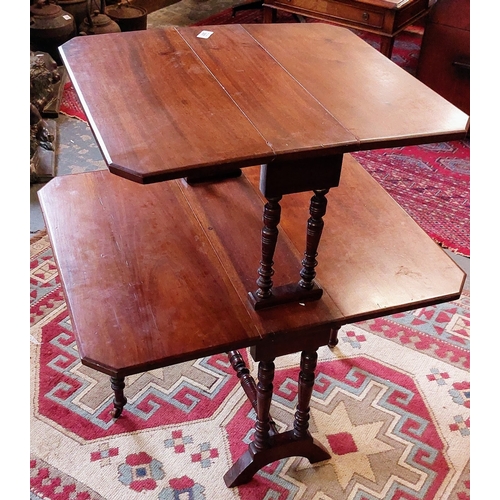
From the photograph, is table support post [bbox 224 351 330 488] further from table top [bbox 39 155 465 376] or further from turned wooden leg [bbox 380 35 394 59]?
turned wooden leg [bbox 380 35 394 59]

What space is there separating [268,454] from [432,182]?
1.88 m

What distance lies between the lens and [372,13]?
10.8 feet

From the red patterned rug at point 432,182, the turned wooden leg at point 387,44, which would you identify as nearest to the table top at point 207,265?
the red patterned rug at point 432,182

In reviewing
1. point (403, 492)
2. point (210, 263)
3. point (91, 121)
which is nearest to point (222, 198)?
point (210, 263)

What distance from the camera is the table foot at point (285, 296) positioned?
1.30 m

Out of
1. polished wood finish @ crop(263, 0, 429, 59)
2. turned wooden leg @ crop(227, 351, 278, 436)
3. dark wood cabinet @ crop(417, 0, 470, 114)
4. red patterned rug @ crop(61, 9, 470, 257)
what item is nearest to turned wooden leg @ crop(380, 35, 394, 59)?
polished wood finish @ crop(263, 0, 429, 59)

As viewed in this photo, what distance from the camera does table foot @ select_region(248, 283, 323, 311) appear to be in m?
1.30

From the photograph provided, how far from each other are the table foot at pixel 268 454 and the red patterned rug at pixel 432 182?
129cm

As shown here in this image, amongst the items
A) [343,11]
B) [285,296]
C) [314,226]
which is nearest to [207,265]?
[285,296]

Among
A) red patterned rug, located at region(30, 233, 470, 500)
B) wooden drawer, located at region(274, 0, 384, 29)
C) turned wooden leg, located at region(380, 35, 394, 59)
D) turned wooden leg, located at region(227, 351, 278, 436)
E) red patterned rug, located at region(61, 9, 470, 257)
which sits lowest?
red patterned rug, located at region(30, 233, 470, 500)

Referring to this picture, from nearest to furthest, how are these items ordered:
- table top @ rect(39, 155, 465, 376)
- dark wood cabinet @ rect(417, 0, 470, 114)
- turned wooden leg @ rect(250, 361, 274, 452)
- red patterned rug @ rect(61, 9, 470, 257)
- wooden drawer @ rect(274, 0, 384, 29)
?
1. table top @ rect(39, 155, 465, 376)
2. turned wooden leg @ rect(250, 361, 274, 452)
3. red patterned rug @ rect(61, 9, 470, 257)
4. dark wood cabinet @ rect(417, 0, 470, 114)
5. wooden drawer @ rect(274, 0, 384, 29)

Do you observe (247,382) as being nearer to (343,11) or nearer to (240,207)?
(240,207)

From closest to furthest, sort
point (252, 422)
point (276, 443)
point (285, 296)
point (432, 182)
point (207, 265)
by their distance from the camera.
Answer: point (285, 296)
point (207, 265)
point (276, 443)
point (252, 422)
point (432, 182)

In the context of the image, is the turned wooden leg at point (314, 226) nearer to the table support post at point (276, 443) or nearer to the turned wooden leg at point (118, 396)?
the table support post at point (276, 443)
